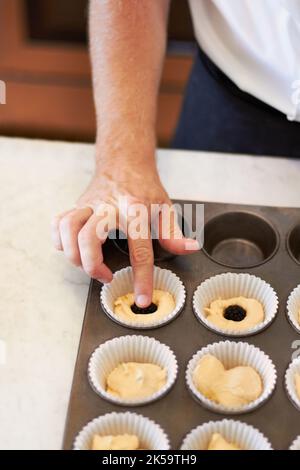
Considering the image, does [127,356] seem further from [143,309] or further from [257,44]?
[257,44]

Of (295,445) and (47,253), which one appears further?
(47,253)

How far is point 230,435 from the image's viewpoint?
3.38 ft

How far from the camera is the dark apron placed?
160 centimetres

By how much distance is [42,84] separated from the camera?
105 inches

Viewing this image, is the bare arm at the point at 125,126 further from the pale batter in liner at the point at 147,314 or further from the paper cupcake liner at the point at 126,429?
the paper cupcake liner at the point at 126,429

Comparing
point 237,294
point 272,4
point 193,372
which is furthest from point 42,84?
point 193,372

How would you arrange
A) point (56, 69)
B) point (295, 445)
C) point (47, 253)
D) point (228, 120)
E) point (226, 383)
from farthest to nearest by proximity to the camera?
point (56, 69) < point (228, 120) < point (47, 253) < point (226, 383) < point (295, 445)

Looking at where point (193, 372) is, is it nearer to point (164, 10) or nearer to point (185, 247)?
point (185, 247)

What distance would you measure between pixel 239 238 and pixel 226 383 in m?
0.43

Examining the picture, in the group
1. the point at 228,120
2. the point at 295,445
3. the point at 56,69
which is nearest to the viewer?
the point at 295,445

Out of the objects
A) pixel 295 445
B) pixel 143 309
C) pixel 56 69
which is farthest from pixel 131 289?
pixel 56 69

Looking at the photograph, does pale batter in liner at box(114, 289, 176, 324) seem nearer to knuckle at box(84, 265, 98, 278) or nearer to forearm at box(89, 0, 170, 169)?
knuckle at box(84, 265, 98, 278)

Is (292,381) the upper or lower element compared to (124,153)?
lower

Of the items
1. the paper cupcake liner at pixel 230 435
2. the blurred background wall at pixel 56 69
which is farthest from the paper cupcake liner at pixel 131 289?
the blurred background wall at pixel 56 69
